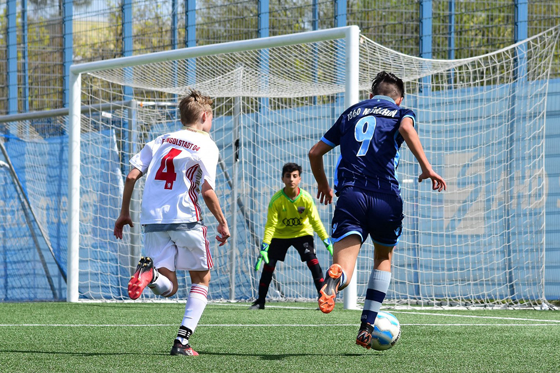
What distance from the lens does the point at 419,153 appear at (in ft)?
14.5

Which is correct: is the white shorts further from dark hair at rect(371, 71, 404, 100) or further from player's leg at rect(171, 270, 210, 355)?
dark hair at rect(371, 71, 404, 100)

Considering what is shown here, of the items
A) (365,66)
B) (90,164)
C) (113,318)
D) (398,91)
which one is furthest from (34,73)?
(398,91)

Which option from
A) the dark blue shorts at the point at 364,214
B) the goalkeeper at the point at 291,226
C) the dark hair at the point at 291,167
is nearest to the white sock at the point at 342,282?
the dark blue shorts at the point at 364,214

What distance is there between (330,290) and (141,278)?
992 mm

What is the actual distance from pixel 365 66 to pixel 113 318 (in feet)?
13.6

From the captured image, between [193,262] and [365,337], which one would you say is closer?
[365,337]

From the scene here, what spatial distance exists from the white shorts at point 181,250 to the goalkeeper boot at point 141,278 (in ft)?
0.74

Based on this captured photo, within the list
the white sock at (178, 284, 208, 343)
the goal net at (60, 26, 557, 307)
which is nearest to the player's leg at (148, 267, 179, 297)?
the white sock at (178, 284, 208, 343)

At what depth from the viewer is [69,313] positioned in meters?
8.12

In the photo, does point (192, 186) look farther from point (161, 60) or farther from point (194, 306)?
point (161, 60)

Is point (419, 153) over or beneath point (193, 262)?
over

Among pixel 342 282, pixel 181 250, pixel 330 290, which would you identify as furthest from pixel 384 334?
pixel 181 250

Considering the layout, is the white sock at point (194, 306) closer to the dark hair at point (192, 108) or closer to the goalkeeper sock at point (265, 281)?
the dark hair at point (192, 108)

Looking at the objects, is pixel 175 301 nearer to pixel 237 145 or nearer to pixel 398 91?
pixel 237 145
